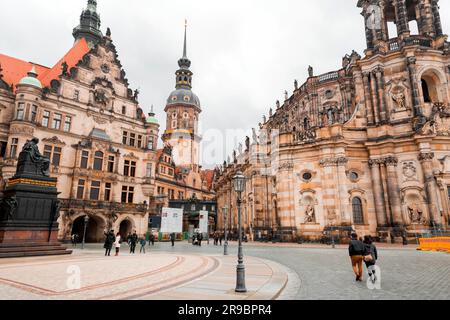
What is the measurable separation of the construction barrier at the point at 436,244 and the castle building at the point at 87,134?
29.9 m

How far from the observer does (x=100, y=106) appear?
1404 inches

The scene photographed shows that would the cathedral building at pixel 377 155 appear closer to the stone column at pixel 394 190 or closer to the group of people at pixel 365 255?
the stone column at pixel 394 190

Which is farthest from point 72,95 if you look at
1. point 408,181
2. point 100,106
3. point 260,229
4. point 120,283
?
point 408,181

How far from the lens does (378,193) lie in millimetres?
27969

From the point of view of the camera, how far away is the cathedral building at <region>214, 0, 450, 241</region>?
2675 centimetres

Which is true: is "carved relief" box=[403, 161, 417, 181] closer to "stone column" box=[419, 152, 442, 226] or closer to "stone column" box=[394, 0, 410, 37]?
"stone column" box=[419, 152, 442, 226]

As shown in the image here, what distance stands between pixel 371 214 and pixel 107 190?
29.9 m

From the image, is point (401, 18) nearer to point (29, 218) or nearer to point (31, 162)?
point (31, 162)

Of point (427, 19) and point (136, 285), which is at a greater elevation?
point (427, 19)

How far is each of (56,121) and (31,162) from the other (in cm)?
1628

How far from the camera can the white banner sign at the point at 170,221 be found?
28.4 metres

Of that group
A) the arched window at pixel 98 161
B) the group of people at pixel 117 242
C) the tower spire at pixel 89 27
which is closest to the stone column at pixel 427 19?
the group of people at pixel 117 242

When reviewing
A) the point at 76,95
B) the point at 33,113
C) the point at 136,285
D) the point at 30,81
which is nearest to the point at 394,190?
the point at 136,285
